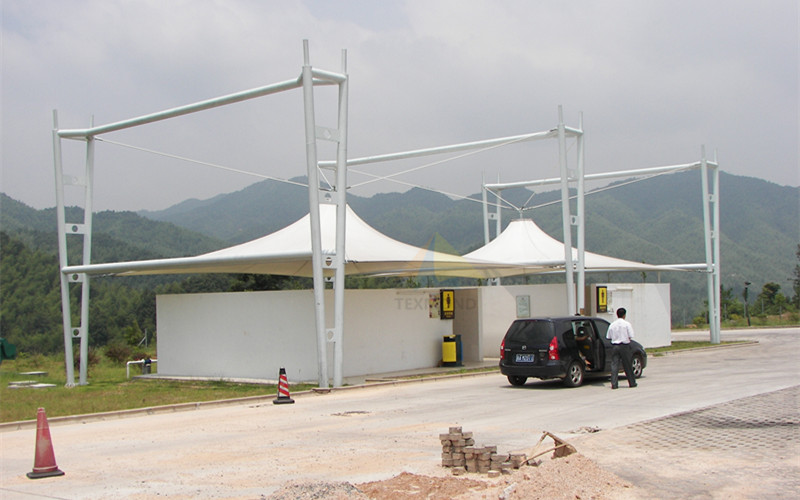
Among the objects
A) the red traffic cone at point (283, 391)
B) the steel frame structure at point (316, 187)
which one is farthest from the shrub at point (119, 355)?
the red traffic cone at point (283, 391)

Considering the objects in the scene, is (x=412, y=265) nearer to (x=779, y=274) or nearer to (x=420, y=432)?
(x=420, y=432)

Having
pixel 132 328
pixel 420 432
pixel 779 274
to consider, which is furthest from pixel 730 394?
pixel 779 274

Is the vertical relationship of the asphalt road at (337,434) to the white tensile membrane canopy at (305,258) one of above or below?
below

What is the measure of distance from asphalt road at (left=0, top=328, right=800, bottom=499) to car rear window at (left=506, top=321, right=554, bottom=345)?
99cm

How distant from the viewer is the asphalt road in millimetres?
7953

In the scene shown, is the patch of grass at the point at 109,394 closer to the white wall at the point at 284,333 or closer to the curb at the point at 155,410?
the curb at the point at 155,410

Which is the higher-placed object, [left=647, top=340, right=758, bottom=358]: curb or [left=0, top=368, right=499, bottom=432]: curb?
[left=0, top=368, right=499, bottom=432]: curb

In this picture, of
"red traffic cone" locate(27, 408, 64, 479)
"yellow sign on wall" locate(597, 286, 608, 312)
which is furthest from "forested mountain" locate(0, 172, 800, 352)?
"red traffic cone" locate(27, 408, 64, 479)

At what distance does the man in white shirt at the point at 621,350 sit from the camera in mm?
15742

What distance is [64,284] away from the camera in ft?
69.3

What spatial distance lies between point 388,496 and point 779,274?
165m

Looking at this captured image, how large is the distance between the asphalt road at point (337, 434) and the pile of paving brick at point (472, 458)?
0.76ft

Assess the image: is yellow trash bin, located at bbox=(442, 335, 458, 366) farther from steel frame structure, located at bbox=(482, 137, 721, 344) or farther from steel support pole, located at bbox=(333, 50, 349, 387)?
steel support pole, located at bbox=(333, 50, 349, 387)

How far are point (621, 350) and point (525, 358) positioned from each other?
187 cm
